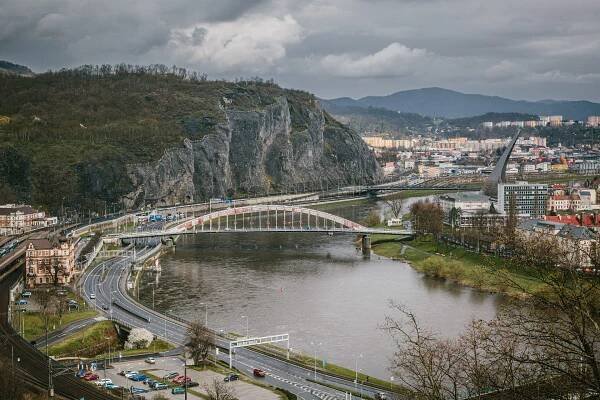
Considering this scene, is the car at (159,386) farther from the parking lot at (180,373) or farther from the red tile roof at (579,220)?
the red tile roof at (579,220)

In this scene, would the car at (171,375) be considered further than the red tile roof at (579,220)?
No

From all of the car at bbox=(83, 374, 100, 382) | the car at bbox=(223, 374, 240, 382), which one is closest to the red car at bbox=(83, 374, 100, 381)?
the car at bbox=(83, 374, 100, 382)

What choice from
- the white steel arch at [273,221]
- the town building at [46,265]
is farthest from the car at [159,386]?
the white steel arch at [273,221]

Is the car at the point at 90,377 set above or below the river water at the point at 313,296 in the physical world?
above

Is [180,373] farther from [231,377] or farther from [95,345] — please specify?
[95,345]

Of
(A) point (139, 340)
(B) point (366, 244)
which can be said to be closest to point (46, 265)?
(A) point (139, 340)
